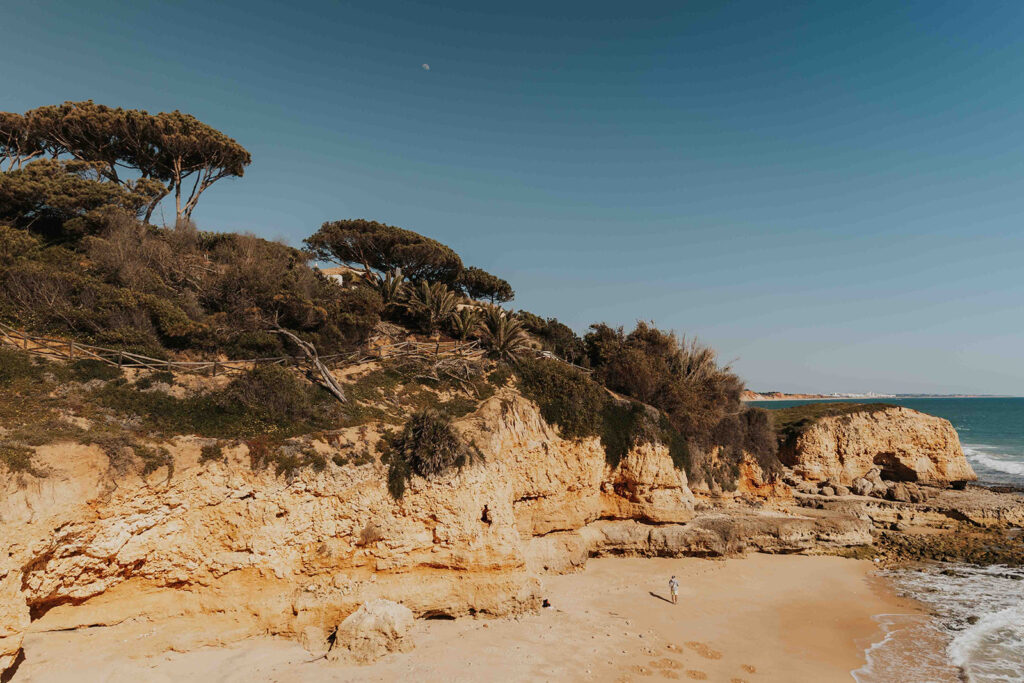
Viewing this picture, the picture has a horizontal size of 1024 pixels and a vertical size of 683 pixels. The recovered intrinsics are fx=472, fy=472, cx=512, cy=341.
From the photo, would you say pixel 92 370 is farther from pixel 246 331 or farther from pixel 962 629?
pixel 962 629

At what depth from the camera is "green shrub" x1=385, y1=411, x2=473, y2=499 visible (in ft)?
42.7

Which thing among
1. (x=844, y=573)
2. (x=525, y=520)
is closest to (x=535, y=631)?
(x=525, y=520)

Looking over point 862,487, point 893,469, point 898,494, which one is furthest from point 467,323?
point 893,469

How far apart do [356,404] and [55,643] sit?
326 inches

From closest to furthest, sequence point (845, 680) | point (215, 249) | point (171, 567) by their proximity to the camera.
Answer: point (171, 567) < point (845, 680) < point (215, 249)

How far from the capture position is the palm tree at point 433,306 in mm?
23734

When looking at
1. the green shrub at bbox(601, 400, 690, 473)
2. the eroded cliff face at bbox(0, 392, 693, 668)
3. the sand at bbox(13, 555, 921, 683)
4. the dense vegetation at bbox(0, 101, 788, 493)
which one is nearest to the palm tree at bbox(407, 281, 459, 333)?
the dense vegetation at bbox(0, 101, 788, 493)

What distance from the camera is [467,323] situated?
22281mm

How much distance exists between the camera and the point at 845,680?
11984mm

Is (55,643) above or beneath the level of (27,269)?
beneath

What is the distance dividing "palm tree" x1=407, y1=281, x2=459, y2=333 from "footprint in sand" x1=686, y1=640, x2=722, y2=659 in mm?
16515

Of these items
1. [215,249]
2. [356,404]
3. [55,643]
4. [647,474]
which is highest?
[215,249]

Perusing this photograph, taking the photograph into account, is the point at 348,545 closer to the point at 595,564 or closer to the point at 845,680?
the point at 595,564

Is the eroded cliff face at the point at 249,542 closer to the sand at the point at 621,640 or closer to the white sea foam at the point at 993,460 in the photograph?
the sand at the point at 621,640
